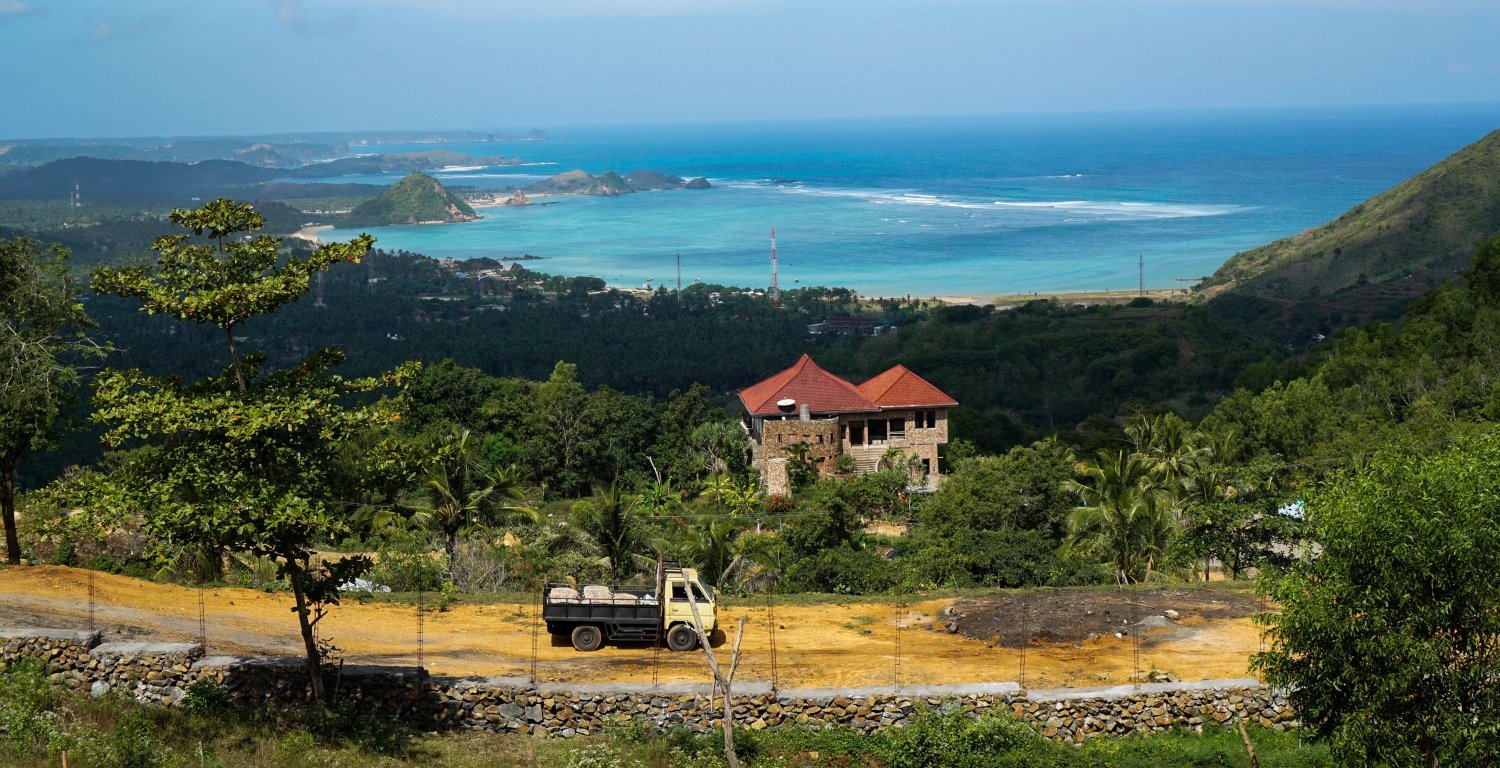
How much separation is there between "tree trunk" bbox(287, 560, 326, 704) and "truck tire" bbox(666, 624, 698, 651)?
4.71 metres

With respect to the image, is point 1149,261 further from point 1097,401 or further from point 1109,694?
point 1109,694

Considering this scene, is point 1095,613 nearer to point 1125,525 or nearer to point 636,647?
point 1125,525

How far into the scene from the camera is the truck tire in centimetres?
1945

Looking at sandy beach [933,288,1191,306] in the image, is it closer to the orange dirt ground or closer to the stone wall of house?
the stone wall of house

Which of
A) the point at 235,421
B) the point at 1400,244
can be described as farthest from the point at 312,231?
the point at 235,421

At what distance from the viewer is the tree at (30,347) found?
21.2 metres

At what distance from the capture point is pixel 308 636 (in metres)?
16.4

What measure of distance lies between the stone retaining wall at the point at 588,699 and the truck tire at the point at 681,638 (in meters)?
1.99

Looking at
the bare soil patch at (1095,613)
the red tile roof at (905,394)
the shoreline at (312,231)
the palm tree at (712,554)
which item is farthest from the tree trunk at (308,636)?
the shoreline at (312,231)

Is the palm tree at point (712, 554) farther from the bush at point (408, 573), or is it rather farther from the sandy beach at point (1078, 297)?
the sandy beach at point (1078, 297)

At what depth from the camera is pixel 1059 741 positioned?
17156mm

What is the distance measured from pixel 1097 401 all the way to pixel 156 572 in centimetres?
5574

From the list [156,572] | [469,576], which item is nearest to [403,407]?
[156,572]

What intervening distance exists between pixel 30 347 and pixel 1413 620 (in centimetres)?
1910
